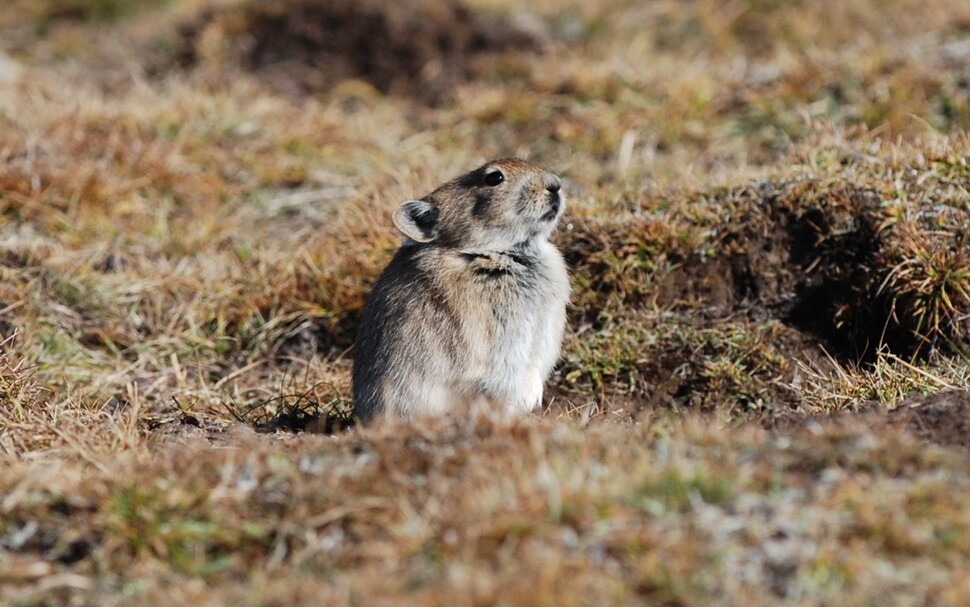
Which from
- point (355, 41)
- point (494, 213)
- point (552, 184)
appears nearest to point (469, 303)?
point (494, 213)

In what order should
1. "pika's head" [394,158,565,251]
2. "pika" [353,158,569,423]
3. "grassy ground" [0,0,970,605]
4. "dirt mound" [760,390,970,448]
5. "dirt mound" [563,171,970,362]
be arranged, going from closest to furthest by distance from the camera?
"grassy ground" [0,0,970,605], "dirt mound" [760,390,970,448], "pika" [353,158,569,423], "pika's head" [394,158,565,251], "dirt mound" [563,171,970,362]

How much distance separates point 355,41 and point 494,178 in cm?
618

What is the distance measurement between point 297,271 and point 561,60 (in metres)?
4.49

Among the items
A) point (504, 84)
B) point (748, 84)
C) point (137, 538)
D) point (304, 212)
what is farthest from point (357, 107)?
point (137, 538)

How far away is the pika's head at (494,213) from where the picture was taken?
19.8 feet

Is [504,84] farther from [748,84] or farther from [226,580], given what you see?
[226,580]

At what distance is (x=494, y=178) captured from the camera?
6.10 metres

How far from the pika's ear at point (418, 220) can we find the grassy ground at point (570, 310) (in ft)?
3.41

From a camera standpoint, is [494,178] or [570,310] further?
[570,310]

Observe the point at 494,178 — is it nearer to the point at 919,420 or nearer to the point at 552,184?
the point at 552,184

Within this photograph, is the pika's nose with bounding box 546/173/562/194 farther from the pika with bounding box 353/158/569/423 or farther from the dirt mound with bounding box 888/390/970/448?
the dirt mound with bounding box 888/390/970/448

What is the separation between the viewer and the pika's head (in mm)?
6023

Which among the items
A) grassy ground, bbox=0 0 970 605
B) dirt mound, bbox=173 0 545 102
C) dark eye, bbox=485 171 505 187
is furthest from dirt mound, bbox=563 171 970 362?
dirt mound, bbox=173 0 545 102

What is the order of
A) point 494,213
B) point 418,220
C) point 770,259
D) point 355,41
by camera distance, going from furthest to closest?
point 355,41 → point 770,259 → point 418,220 → point 494,213
